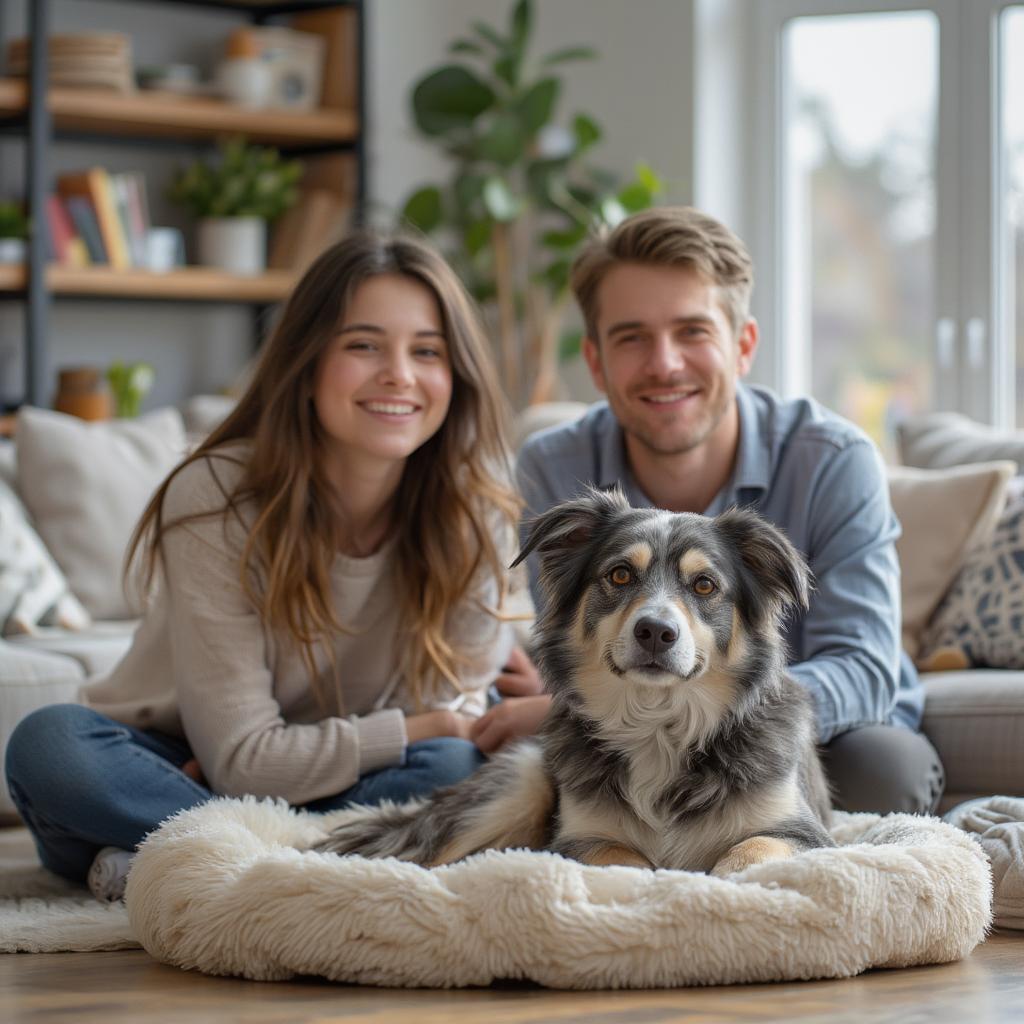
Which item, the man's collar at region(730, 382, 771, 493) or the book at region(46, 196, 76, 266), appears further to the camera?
the book at region(46, 196, 76, 266)

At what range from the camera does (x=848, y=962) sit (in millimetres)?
2076

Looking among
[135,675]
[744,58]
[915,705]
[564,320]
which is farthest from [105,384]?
[915,705]

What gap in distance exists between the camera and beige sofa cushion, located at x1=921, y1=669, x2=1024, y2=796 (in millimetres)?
3152

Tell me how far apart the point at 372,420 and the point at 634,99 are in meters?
3.76

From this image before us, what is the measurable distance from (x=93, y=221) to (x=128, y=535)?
69.5 inches

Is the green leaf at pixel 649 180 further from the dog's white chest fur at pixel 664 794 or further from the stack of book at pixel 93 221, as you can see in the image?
the dog's white chest fur at pixel 664 794

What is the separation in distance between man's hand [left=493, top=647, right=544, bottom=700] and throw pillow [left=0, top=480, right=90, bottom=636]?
159 centimetres

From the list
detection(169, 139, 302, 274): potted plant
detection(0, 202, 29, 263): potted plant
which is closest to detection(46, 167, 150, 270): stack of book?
detection(0, 202, 29, 263): potted plant

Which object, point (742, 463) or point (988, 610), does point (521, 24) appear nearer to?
point (988, 610)

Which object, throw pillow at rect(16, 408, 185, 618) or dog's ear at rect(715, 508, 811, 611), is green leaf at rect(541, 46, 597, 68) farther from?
dog's ear at rect(715, 508, 811, 611)

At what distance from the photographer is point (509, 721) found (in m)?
2.86

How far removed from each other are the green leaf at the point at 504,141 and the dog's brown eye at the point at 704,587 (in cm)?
404

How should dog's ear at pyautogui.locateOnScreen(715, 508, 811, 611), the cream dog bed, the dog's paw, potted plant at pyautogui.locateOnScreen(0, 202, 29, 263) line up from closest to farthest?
the cream dog bed < the dog's paw < dog's ear at pyautogui.locateOnScreen(715, 508, 811, 611) < potted plant at pyautogui.locateOnScreen(0, 202, 29, 263)

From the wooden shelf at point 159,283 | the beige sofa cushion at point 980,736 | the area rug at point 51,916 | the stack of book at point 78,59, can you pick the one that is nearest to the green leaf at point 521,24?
the wooden shelf at point 159,283
